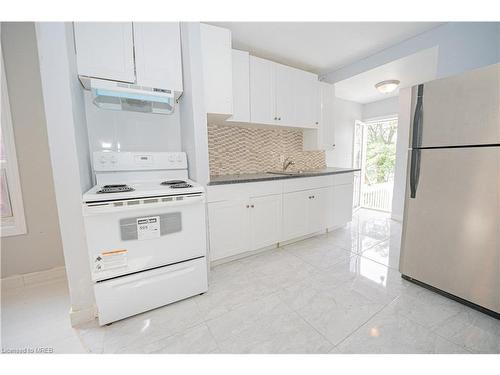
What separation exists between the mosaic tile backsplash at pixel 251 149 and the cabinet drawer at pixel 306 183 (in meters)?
0.62

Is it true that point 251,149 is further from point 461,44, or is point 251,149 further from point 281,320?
point 461,44

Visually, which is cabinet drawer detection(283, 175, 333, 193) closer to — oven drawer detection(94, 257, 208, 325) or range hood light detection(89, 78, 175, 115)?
oven drawer detection(94, 257, 208, 325)

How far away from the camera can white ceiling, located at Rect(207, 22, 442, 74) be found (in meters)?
2.14

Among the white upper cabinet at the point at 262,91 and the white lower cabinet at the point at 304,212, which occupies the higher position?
the white upper cabinet at the point at 262,91

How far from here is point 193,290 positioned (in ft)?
5.33

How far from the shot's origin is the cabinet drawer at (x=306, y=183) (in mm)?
2459

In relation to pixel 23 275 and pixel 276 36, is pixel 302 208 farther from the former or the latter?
pixel 23 275

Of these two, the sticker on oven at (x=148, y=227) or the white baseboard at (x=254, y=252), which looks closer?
the sticker on oven at (x=148, y=227)

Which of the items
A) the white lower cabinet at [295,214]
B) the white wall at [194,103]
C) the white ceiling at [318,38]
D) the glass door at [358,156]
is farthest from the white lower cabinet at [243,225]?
the glass door at [358,156]

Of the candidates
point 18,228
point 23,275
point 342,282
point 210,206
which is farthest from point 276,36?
point 23,275

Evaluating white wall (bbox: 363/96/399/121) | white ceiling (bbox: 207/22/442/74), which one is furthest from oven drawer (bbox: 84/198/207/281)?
white wall (bbox: 363/96/399/121)

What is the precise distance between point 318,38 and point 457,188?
6.59 feet

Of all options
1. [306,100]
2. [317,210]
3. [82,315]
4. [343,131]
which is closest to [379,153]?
[343,131]

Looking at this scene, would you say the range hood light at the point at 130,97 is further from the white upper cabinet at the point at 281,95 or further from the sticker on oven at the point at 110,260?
the sticker on oven at the point at 110,260
